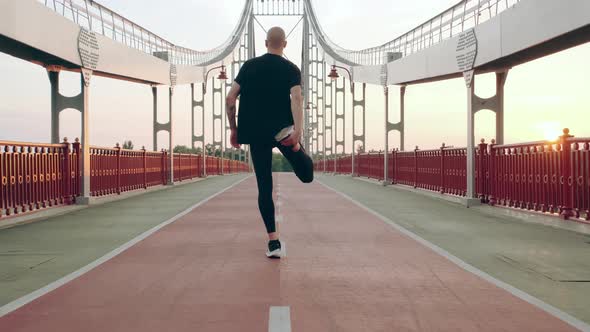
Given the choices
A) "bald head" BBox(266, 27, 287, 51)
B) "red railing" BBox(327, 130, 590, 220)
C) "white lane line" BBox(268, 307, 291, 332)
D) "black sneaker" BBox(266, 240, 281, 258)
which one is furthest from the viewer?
"red railing" BBox(327, 130, 590, 220)

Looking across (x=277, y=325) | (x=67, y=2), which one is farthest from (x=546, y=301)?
(x=67, y=2)

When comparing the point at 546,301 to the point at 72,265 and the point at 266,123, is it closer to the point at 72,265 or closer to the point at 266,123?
the point at 266,123

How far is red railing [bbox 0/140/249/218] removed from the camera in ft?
36.2

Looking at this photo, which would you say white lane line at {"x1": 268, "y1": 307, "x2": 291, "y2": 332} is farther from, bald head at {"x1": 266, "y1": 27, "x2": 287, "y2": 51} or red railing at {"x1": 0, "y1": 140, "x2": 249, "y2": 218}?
red railing at {"x1": 0, "y1": 140, "x2": 249, "y2": 218}

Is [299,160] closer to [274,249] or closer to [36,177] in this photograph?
[274,249]

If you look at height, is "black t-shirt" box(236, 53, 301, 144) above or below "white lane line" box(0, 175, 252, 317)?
above

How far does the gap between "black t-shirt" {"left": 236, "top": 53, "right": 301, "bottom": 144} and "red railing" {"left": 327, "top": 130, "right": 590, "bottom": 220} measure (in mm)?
5626

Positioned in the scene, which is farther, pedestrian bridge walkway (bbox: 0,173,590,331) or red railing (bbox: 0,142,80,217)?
red railing (bbox: 0,142,80,217)

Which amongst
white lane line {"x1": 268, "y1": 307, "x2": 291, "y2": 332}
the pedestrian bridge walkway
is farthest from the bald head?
white lane line {"x1": 268, "y1": 307, "x2": 291, "y2": 332}

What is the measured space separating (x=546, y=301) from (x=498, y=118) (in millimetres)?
12072

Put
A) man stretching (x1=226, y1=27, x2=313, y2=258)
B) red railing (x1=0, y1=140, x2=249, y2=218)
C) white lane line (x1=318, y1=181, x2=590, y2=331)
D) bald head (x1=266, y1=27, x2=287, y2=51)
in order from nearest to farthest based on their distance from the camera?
white lane line (x1=318, y1=181, x2=590, y2=331)
man stretching (x1=226, y1=27, x2=313, y2=258)
bald head (x1=266, y1=27, x2=287, y2=51)
red railing (x1=0, y1=140, x2=249, y2=218)

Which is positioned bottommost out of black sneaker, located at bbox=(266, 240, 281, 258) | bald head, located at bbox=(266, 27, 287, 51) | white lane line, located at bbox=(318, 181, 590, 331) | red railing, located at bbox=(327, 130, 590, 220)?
white lane line, located at bbox=(318, 181, 590, 331)

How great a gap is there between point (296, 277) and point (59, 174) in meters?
9.45

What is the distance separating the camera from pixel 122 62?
1944 cm
